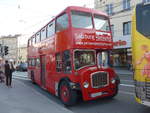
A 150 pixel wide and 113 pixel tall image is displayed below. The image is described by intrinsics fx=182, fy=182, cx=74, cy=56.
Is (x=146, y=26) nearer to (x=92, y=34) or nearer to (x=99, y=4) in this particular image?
(x=92, y=34)

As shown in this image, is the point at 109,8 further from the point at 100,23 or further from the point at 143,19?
the point at 143,19

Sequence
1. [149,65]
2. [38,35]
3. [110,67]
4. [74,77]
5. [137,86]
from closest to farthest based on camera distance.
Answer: [149,65]
[137,86]
[74,77]
[110,67]
[38,35]

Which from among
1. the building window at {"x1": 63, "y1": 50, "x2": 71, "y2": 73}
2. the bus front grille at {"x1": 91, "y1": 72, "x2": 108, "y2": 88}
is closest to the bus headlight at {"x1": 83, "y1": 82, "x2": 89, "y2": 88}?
the bus front grille at {"x1": 91, "y1": 72, "x2": 108, "y2": 88}

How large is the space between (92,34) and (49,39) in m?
2.74

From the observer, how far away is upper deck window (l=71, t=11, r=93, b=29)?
7145 millimetres

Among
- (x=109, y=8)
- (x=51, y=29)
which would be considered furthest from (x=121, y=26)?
(x=51, y=29)

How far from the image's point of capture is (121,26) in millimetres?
24859

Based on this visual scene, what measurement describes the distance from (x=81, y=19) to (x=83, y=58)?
1.57m

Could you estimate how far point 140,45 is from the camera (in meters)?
5.27

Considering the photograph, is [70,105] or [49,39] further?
Answer: [49,39]

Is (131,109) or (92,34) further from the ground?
(92,34)

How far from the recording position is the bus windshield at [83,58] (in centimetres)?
706

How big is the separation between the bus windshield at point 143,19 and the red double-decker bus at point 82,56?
2229 mm

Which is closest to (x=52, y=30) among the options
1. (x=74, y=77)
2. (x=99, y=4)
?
(x=74, y=77)
